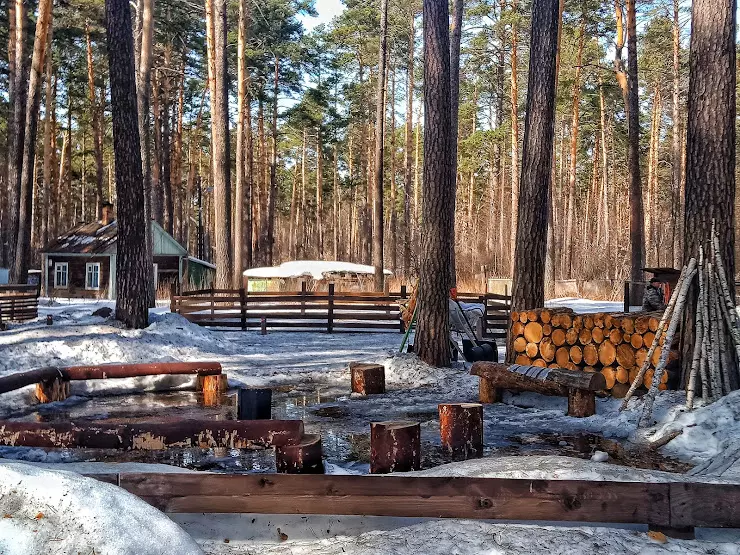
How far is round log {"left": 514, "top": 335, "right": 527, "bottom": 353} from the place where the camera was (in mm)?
9953

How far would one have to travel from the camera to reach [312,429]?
735 centimetres

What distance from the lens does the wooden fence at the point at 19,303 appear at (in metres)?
16.5

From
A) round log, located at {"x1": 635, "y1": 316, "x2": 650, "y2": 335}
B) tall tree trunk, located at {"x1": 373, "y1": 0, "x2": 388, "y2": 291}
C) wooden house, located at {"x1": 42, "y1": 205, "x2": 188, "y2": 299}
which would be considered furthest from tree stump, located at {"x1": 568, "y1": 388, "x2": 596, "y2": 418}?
wooden house, located at {"x1": 42, "y1": 205, "x2": 188, "y2": 299}

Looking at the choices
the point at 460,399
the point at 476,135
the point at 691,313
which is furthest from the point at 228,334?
the point at 476,135

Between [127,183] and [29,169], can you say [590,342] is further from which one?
[29,169]

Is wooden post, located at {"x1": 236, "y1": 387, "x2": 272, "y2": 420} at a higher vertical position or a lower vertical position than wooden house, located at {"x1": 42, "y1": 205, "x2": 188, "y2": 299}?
lower

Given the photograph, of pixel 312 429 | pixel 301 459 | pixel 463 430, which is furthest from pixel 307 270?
pixel 301 459

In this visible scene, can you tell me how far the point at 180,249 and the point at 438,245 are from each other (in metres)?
26.8

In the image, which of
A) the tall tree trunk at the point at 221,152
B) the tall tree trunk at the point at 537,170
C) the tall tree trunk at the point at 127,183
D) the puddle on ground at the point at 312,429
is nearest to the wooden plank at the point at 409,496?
the puddle on ground at the point at 312,429

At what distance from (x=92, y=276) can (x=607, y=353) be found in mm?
31140

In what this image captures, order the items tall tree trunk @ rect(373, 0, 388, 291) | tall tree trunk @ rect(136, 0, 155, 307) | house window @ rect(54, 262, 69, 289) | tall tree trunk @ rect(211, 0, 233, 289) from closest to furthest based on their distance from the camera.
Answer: tall tree trunk @ rect(136, 0, 155, 307), tall tree trunk @ rect(211, 0, 233, 289), tall tree trunk @ rect(373, 0, 388, 291), house window @ rect(54, 262, 69, 289)

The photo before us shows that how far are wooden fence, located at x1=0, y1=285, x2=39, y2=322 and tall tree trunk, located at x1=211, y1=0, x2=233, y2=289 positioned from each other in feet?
19.4

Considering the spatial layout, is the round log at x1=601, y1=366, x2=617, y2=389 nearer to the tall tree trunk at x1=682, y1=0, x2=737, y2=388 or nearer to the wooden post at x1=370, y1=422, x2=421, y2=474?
the tall tree trunk at x1=682, y1=0, x2=737, y2=388

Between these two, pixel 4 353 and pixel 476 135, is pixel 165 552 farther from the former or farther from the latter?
pixel 476 135
